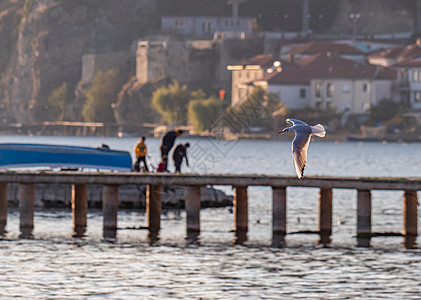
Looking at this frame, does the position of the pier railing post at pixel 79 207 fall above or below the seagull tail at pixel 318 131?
below

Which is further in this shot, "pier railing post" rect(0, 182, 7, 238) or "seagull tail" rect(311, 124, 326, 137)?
"pier railing post" rect(0, 182, 7, 238)

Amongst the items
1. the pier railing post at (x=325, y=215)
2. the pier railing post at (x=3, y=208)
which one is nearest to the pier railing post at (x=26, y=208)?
the pier railing post at (x=3, y=208)

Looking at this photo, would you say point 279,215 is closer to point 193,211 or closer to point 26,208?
point 193,211

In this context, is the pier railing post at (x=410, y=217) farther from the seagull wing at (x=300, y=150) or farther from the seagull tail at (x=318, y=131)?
the seagull tail at (x=318, y=131)

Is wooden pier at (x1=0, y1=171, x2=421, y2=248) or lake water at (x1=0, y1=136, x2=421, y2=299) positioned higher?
wooden pier at (x1=0, y1=171, x2=421, y2=248)

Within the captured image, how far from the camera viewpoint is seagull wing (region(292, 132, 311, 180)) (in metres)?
29.1

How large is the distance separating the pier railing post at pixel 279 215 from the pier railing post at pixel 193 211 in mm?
3167

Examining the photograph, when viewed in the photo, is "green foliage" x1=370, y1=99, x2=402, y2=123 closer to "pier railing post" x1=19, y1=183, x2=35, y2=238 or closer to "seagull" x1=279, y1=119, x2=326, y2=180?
"pier railing post" x1=19, y1=183, x2=35, y2=238

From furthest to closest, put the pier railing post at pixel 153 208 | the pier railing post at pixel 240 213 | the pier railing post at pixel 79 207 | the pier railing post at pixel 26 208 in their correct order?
1. the pier railing post at pixel 153 208
2. the pier railing post at pixel 79 207
3. the pier railing post at pixel 26 208
4. the pier railing post at pixel 240 213

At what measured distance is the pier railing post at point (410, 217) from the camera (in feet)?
171

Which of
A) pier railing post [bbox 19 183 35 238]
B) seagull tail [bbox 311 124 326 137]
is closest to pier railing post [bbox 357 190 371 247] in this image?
pier railing post [bbox 19 183 35 238]

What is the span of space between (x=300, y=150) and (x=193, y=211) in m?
24.0

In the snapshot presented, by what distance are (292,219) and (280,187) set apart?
1518 centimetres

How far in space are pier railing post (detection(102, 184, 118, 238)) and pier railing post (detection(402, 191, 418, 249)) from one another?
11953mm
